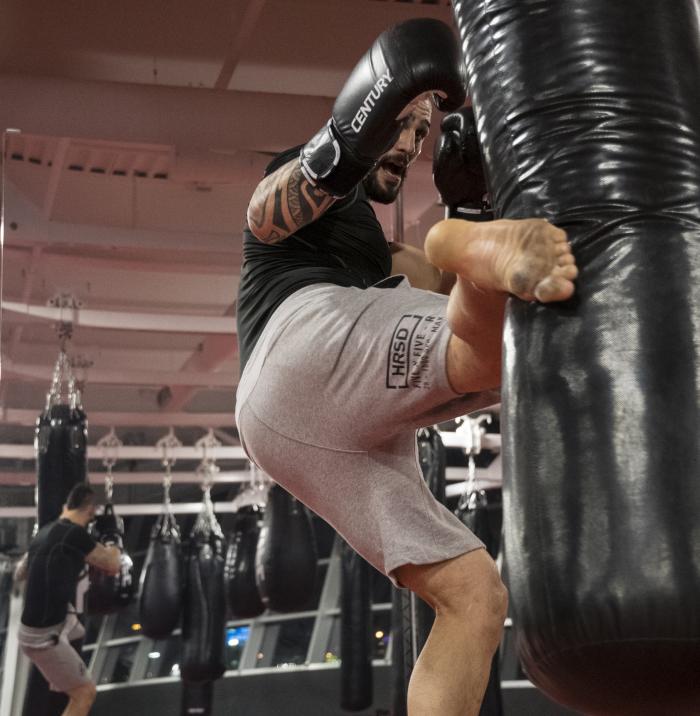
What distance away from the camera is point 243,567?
346 inches

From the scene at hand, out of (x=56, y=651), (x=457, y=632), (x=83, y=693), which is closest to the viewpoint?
(x=457, y=632)

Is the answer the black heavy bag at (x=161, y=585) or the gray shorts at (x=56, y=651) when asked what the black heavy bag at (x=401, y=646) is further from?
the black heavy bag at (x=161, y=585)

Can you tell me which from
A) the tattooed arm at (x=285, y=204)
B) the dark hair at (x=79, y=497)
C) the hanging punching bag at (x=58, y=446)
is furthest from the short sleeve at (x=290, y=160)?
the dark hair at (x=79, y=497)

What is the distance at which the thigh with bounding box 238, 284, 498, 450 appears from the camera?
1842 millimetres

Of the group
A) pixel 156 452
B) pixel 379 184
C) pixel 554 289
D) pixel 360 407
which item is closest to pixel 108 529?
pixel 156 452

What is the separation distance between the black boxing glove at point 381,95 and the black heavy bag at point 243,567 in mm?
6973

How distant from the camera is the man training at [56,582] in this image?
6426 mm

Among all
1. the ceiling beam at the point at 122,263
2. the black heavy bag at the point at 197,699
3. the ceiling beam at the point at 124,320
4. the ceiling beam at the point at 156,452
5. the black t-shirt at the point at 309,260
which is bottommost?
the black heavy bag at the point at 197,699

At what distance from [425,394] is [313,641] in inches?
352

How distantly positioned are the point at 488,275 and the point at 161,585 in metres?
7.41

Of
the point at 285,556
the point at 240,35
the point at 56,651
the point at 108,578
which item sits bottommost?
the point at 56,651

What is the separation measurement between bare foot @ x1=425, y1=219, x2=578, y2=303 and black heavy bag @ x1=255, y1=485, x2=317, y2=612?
6.48 metres

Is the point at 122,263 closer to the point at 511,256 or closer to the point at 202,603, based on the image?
the point at 202,603

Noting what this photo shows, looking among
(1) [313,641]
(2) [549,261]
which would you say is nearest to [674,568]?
(2) [549,261]
